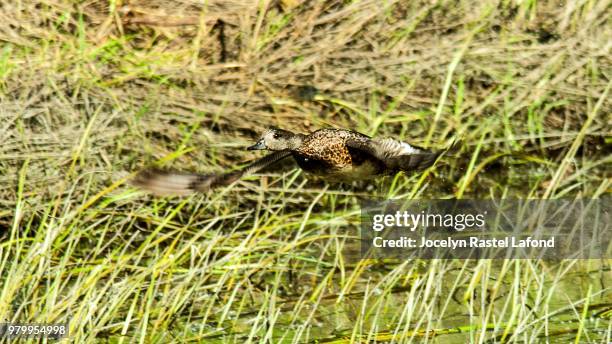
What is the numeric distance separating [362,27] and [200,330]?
2.20 metres

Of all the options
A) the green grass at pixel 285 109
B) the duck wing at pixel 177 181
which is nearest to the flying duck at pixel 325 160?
the duck wing at pixel 177 181

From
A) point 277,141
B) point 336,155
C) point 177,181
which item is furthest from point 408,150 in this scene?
point 177,181

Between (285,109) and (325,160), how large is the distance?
157 cm

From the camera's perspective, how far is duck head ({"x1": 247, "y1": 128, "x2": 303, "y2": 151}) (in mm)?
3756

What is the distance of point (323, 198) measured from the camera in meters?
5.01

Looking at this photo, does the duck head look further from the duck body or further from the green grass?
the green grass

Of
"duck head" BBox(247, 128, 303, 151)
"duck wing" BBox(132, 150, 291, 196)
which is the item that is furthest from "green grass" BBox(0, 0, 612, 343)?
"duck wing" BBox(132, 150, 291, 196)

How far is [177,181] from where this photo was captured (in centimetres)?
327

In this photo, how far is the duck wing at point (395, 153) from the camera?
131 inches

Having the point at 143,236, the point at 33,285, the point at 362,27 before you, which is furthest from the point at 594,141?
the point at 33,285

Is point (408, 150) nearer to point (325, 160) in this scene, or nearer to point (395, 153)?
point (395, 153)

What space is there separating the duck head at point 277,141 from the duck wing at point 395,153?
0.71 feet

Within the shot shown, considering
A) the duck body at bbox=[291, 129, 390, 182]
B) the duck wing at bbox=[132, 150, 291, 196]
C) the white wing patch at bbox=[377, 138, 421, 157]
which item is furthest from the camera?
the duck body at bbox=[291, 129, 390, 182]

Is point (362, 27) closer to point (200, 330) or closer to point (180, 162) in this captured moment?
point (180, 162)
